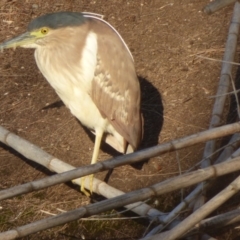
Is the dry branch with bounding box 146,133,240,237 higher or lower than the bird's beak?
lower

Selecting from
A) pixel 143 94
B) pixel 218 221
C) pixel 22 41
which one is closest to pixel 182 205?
pixel 218 221

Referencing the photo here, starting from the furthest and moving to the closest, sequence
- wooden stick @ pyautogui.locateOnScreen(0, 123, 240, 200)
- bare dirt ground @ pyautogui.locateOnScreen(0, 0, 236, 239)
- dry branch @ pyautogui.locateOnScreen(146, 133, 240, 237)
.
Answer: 1. bare dirt ground @ pyautogui.locateOnScreen(0, 0, 236, 239)
2. dry branch @ pyautogui.locateOnScreen(146, 133, 240, 237)
3. wooden stick @ pyautogui.locateOnScreen(0, 123, 240, 200)

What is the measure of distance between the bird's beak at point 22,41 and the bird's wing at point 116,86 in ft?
1.17

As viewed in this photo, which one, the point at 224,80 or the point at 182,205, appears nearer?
the point at 182,205

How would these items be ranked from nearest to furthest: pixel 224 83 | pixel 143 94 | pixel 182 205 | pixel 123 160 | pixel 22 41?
pixel 123 160, pixel 182 205, pixel 22 41, pixel 224 83, pixel 143 94

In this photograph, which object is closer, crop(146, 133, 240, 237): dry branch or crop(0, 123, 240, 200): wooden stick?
crop(0, 123, 240, 200): wooden stick

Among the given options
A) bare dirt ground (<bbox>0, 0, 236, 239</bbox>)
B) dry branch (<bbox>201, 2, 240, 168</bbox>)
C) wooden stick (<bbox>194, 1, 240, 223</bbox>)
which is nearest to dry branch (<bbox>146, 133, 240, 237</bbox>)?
wooden stick (<bbox>194, 1, 240, 223</bbox>)

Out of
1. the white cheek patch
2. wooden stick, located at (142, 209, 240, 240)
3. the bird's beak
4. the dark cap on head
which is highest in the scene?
the dark cap on head

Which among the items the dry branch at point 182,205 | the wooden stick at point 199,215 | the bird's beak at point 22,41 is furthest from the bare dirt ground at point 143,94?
the wooden stick at point 199,215

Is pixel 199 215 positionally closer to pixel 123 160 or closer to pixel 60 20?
pixel 123 160

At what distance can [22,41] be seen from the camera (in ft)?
13.2

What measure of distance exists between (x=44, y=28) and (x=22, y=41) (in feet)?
0.48

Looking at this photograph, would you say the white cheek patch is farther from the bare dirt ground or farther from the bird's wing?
the bare dirt ground

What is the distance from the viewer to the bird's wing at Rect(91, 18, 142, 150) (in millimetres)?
4055
